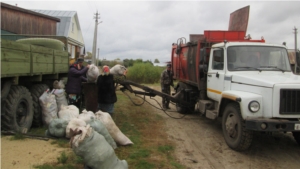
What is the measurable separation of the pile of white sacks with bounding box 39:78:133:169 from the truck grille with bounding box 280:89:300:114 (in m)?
2.97

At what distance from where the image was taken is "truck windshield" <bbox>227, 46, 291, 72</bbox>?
6.09 m

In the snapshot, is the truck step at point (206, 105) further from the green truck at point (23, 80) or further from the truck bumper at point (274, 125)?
the green truck at point (23, 80)

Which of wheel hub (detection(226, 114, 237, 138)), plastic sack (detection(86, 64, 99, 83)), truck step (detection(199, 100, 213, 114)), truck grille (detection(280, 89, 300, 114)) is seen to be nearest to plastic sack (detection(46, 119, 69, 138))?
plastic sack (detection(86, 64, 99, 83))

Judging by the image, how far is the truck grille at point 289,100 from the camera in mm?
4848

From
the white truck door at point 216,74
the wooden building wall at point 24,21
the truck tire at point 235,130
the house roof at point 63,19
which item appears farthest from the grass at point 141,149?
the house roof at point 63,19

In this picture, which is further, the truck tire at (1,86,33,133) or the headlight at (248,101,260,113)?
the truck tire at (1,86,33,133)

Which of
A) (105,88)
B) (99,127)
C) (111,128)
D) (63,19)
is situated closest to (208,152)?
(111,128)

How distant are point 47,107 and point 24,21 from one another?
682 inches

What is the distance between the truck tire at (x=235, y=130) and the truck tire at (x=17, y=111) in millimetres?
4202

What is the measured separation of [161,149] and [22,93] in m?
3.08

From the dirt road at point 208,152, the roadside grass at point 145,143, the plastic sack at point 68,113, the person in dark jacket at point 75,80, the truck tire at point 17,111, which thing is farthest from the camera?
the person in dark jacket at point 75,80

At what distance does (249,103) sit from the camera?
4988 millimetres

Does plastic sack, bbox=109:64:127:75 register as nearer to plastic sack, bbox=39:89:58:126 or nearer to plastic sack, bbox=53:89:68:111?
plastic sack, bbox=53:89:68:111

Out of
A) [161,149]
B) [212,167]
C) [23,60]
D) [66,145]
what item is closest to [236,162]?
[212,167]
